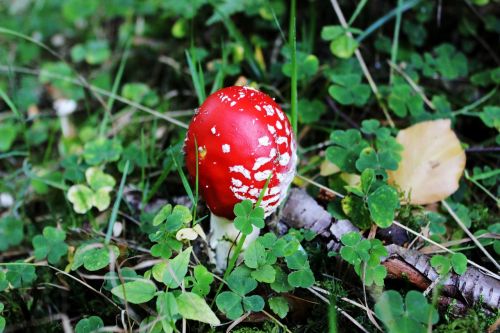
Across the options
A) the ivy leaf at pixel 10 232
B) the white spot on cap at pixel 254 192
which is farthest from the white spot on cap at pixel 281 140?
the ivy leaf at pixel 10 232

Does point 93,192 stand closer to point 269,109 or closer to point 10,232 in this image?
point 10,232

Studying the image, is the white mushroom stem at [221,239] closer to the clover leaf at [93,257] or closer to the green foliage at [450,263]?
the clover leaf at [93,257]

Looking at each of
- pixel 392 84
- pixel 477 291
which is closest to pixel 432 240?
pixel 477 291

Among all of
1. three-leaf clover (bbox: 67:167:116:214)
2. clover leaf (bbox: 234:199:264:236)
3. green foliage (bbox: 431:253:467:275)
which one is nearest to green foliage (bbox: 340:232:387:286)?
green foliage (bbox: 431:253:467:275)

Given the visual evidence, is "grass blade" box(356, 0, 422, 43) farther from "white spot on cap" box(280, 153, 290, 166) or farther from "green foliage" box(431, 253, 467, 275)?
"green foliage" box(431, 253, 467, 275)

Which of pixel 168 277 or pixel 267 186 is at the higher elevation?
pixel 267 186

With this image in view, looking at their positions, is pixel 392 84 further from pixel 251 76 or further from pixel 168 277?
pixel 168 277

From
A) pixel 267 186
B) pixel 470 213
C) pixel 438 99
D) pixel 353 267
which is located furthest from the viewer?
pixel 438 99

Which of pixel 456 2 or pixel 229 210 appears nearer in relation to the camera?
pixel 229 210
